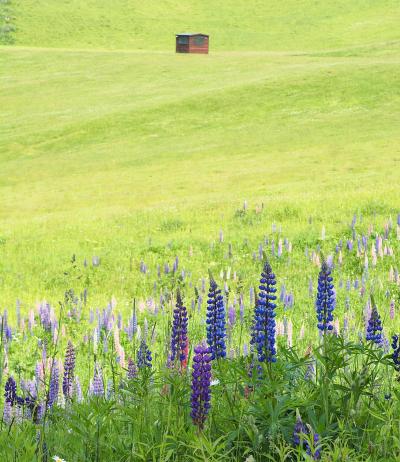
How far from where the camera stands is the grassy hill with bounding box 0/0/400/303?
54.1ft

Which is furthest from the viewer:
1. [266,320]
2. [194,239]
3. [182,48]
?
[182,48]

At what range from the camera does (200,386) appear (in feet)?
10.5

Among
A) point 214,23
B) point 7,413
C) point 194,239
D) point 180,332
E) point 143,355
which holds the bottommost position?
point 194,239

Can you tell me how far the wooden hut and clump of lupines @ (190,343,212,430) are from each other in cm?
8766

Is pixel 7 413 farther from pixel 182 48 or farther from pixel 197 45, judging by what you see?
pixel 182 48

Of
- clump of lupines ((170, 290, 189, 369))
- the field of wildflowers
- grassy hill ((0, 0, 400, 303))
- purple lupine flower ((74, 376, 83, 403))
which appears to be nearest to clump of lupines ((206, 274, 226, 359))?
the field of wildflowers

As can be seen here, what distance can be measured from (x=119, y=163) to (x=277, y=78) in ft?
68.3

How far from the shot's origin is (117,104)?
51.7 meters

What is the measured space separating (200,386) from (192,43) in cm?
8854

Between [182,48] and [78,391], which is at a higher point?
[182,48]

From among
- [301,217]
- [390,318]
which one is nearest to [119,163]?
[301,217]

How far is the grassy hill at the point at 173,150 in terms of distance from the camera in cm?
1648

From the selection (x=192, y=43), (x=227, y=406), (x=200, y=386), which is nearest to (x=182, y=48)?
(x=192, y=43)

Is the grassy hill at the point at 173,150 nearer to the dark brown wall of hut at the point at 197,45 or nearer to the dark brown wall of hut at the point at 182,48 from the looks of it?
the dark brown wall of hut at the point at 197,45
